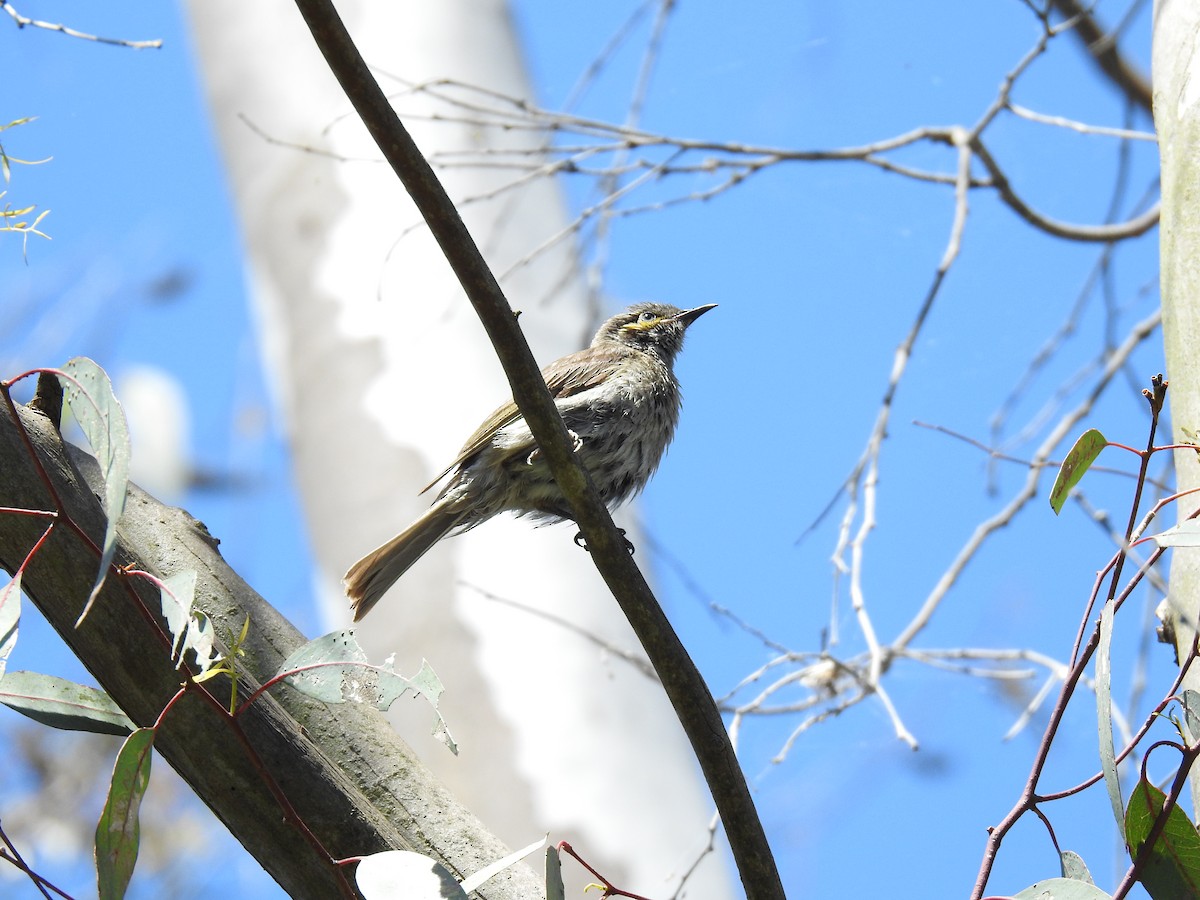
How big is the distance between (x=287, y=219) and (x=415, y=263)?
91cm

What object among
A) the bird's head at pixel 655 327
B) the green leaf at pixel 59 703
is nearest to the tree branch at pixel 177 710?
the green leaf at pixel 59 703

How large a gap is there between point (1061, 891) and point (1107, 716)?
28cm

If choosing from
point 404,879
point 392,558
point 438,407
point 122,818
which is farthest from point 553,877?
point 438,407

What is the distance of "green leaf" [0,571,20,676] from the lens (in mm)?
1641

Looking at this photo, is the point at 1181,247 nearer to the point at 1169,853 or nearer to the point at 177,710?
the point at 1169,853

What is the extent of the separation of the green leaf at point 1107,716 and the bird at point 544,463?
7.62ft

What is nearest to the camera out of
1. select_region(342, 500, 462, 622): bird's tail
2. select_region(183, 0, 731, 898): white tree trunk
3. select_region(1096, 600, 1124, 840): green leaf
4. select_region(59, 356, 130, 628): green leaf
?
select_region(59, 356, 130, 628): green leaf

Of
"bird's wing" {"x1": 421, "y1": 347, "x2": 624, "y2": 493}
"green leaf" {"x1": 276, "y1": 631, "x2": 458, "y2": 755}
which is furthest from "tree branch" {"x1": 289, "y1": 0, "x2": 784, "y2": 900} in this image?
"bird's wing" {"x1": 421, "y1": 347, "x2": 624, "y2": 493}

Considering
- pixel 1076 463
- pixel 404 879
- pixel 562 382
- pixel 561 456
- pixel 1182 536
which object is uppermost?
pixel 562 382

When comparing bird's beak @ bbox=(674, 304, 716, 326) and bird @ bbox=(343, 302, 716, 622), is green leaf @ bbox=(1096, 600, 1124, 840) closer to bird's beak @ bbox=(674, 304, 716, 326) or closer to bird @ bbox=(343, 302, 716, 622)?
bird @ bbox=(343, 302, 716, 622)

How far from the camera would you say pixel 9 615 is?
5.42 ft

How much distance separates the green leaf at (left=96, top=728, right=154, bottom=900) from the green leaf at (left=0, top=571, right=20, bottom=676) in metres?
0.22

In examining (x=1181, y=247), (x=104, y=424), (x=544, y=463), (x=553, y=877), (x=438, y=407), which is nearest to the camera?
(x=104, y=424)

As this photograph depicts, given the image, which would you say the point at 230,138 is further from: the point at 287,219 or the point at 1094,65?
the point at 1094,65
